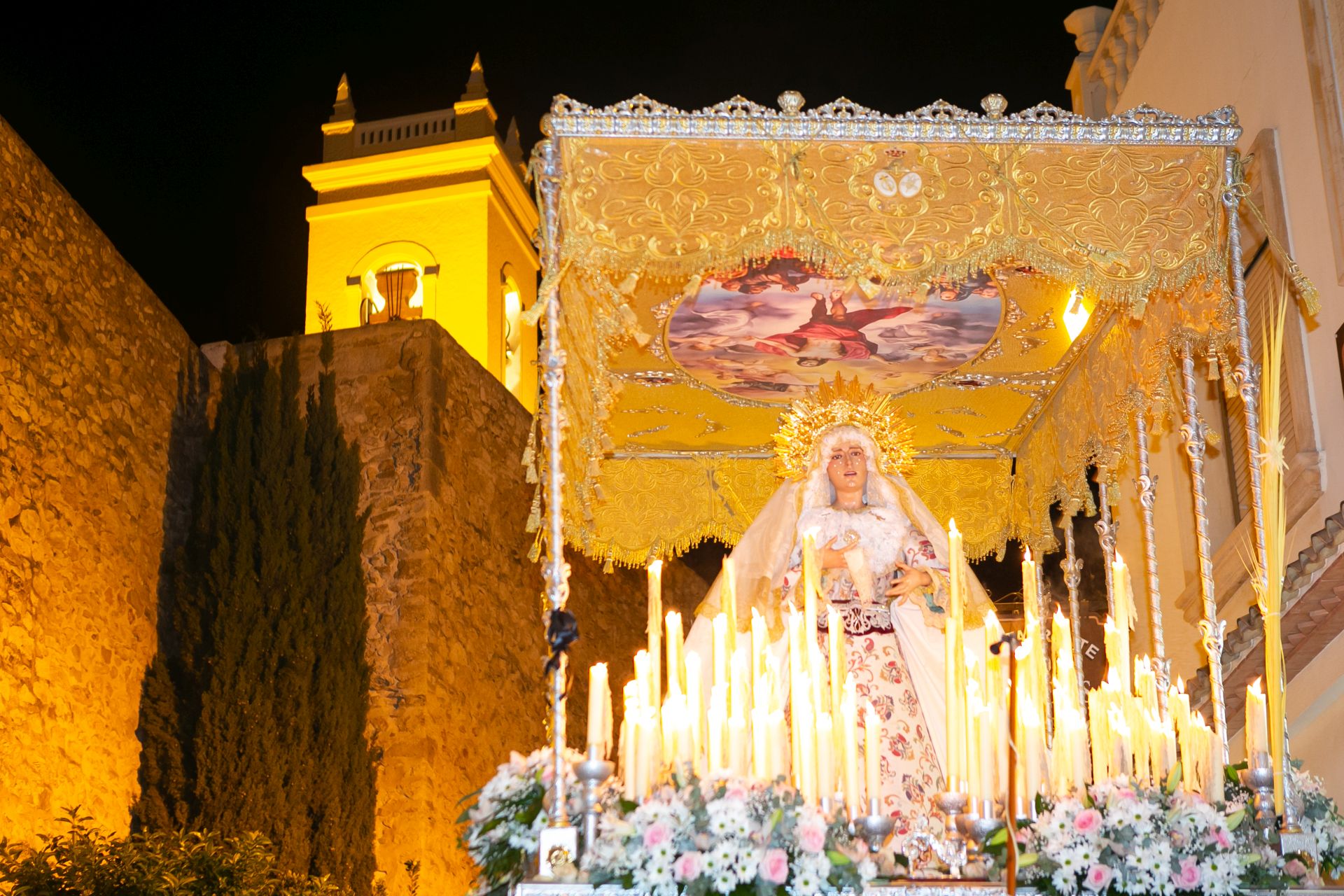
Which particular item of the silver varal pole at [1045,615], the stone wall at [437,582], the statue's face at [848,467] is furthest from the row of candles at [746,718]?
the stone wall at [437,582]

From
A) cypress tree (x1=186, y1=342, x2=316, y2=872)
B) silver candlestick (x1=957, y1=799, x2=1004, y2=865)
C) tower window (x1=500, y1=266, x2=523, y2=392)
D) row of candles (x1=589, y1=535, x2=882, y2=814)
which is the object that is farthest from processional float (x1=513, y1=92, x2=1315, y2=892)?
tower window (x1=500, y1=266, x2=523, y2=392)

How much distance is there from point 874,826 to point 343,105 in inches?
558

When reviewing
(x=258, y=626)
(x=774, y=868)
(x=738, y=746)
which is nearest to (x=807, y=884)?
(x=774, y=868)

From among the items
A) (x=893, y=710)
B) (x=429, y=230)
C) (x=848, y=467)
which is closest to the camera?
(x=893, y=710)

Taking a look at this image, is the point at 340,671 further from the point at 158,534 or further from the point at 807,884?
the point at 807,884

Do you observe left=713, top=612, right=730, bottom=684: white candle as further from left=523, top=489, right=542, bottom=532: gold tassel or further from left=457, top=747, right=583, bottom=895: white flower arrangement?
left=523, top=489, right=542, bottom=532: gold tassel

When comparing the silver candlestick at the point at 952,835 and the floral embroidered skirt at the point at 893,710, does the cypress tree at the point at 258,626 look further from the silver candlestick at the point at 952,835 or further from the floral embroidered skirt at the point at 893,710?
the silver candlestick at the point at 952,835

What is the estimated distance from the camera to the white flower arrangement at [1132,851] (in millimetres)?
3898

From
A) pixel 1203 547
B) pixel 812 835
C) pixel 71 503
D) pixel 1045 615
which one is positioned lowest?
pixel 812 835

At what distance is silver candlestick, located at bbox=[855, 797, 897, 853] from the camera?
12.9 ft

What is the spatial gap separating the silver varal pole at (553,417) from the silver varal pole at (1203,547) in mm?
2089

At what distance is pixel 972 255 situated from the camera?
16.1 feet

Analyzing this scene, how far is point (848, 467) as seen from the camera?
6098 millimetres

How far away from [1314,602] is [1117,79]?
5342 mm
